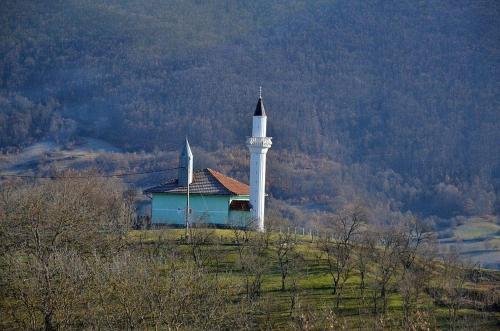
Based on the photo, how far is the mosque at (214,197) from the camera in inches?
2211

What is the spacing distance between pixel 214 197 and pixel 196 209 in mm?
1468

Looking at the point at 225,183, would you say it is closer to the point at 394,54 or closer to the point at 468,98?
the point at 468,98

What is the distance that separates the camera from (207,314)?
3341 centimetres

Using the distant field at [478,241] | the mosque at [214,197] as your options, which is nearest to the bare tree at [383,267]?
the mosque at [214,197]

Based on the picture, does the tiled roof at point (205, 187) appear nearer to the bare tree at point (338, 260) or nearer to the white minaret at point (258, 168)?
the white minaret at point (258, 168)

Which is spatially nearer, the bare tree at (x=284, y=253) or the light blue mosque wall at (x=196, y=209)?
the bare tree at (x=284, y=253)

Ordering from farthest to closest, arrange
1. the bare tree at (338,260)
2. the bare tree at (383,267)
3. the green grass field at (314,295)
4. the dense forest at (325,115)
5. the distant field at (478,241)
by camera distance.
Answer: the dense forest at (325,115) < the distant field at (478,241) < the bare tree at (338,260) < the bare tree at (383,267) < the green grass field at (314,295)

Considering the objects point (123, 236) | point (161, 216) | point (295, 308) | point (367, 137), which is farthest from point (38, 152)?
point (295, 308)

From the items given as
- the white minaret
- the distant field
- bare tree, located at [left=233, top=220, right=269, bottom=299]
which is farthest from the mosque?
the distant field

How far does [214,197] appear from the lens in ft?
186

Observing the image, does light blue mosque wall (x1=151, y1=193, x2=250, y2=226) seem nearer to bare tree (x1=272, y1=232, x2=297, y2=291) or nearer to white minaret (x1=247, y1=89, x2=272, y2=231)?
white minaret (x1=247, y1=89, x2=272, y2=231)

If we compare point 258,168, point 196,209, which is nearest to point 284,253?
point 258,168

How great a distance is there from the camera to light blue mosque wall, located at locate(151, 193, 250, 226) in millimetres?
56406

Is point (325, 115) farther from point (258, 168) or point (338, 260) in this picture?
point (338, 260)
